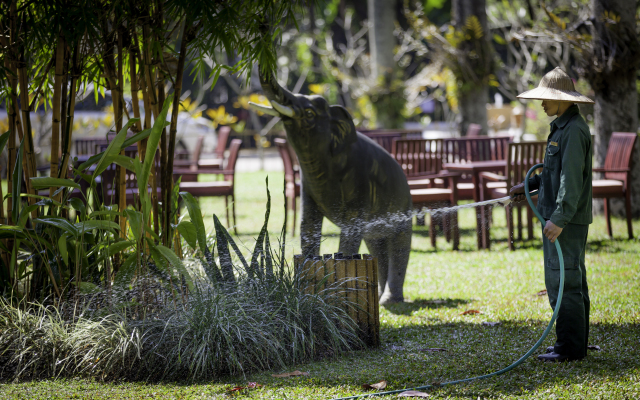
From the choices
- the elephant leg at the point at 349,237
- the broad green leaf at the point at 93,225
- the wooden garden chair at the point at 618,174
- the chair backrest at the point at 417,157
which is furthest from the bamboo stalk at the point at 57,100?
the wooden garden chair at the point at 618,174

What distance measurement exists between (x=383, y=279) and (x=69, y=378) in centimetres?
238

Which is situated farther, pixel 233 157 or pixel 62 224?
pixel 233 157

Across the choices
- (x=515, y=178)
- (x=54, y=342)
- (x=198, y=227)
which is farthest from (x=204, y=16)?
(x=515, y=178)

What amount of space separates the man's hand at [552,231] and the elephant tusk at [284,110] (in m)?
1.85

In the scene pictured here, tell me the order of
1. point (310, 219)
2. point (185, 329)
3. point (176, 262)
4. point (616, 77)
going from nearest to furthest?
point (185, 329) → point (176, 262) → point (310, 219) → point (616, 77)

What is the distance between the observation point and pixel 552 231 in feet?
10.1

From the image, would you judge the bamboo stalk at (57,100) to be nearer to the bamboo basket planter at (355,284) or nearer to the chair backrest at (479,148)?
the bamboo basket planter at (355,284)

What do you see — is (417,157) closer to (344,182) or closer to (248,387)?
(344,182)

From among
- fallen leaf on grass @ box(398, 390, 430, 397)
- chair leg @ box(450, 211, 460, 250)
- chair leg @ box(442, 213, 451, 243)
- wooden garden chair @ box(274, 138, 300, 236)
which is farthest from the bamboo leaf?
chair leg @ box(442, 213, 451, 243)

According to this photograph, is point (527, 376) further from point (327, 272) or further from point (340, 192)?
point (340, 192)

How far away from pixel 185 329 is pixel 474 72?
8814 mm

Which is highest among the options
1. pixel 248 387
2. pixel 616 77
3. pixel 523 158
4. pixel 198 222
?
pixel 616 77

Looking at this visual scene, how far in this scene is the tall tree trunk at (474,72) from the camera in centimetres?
1096

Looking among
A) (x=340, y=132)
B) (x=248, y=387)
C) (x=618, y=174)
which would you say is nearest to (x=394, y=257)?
(x=340, y=132)
